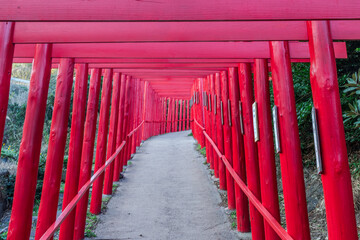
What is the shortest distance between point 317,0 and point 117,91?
5.25 meters

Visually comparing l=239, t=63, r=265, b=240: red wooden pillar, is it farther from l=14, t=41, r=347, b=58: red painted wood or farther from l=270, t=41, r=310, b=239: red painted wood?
l=270, t=41, r=310, b=239: red painted wood

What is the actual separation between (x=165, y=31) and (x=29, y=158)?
1837 mm

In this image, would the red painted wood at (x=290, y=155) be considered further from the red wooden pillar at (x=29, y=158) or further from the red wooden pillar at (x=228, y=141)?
the red wooden pillar at (x=29, y=158)

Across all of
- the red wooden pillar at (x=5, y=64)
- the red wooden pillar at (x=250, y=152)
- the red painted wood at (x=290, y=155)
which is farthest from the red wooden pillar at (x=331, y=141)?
the red wooden pillar at (x=5, y=64)

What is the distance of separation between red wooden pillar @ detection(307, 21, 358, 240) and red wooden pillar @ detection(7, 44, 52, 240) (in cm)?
262

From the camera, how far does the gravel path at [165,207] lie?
172 inches

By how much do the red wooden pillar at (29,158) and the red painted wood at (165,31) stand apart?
1.30ft

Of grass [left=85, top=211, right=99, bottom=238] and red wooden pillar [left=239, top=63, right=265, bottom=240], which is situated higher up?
red wooden pillar [left=239, top=63, right=265, bottom=240]

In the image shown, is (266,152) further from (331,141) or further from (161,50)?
(161,50)

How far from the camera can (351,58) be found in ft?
16.2

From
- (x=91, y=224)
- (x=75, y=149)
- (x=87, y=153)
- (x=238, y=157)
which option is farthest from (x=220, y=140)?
(x=75, y=149)

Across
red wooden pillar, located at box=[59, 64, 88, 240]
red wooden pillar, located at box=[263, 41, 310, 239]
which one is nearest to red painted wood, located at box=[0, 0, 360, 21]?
red wooden pillar, located at box=[263, 41, 310, 239]

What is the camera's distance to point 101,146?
5.31m

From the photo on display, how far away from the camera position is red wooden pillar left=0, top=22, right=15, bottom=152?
7.61ft
